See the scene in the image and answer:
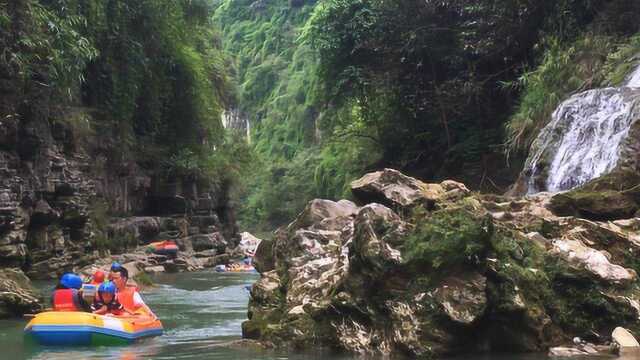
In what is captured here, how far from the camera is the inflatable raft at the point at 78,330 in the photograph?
389 inches

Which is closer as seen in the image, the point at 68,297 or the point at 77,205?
the point at 68,297

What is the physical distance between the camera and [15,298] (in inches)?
486

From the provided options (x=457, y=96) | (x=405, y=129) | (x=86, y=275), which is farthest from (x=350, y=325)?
(x=405, y=129)

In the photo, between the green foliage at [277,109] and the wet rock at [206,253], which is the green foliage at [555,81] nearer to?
the wet rock at [206,253]

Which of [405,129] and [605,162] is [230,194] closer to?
[405,129]

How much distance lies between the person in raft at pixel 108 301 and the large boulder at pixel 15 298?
7.15 ft

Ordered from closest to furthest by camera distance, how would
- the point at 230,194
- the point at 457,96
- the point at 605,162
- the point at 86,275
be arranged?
1. the point at 605,162
2. the point at 86,275
3. the point at 457,96
4. the point at 230,194

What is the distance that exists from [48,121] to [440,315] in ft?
46.3

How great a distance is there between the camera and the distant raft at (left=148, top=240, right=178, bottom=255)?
2402 centimetres

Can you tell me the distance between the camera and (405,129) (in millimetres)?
25062

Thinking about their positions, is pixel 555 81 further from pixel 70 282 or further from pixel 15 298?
pixel 15 298

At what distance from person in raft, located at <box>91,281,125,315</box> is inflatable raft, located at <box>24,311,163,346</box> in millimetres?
417

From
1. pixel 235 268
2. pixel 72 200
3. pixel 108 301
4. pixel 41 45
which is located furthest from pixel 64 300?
pixel 235 268

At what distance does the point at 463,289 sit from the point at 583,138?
285 inches
